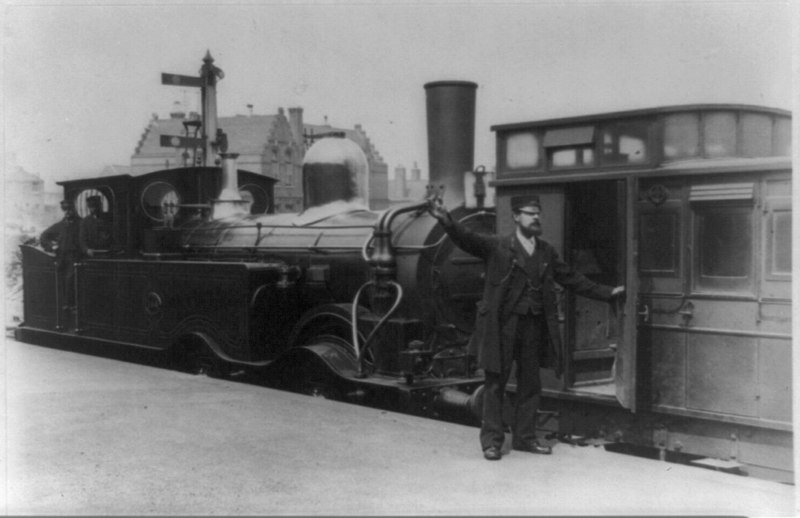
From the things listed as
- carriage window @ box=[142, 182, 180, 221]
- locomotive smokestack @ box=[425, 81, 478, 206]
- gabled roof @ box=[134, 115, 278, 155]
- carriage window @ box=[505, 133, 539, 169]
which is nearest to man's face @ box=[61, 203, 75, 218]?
carriage window @ box=[142, 182, 180, 221]

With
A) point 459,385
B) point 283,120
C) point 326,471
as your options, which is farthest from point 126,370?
point 283,120

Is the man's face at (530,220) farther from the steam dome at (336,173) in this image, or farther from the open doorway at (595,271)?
the steam dome at (336,173)

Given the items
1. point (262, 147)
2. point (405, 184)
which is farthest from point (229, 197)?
point (405, 184)

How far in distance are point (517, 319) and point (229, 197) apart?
18.4 ft

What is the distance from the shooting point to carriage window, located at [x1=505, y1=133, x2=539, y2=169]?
5.72 metres

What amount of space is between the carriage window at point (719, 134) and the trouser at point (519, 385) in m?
1.66

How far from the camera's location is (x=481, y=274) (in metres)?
6.98

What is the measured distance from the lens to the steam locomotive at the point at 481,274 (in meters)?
4.86

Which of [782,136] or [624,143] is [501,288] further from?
[782,136]

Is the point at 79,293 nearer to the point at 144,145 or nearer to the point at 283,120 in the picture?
the point at 283,120

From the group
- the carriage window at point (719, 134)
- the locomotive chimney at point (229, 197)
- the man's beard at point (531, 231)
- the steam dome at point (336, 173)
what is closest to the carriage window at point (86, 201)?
the locomotive chimney at point (229, 197)

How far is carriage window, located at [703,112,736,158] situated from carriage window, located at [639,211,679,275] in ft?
1.70

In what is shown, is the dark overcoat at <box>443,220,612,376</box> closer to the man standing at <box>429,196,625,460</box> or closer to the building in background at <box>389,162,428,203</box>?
the man standing at <box>429,196,625,460</box>

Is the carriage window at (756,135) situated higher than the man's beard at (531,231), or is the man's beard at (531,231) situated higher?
the carriage window at (756,135)
